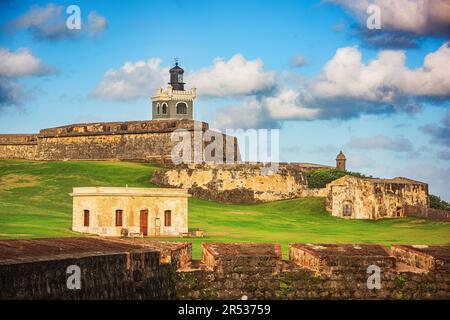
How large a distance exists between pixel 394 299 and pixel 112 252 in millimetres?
6486

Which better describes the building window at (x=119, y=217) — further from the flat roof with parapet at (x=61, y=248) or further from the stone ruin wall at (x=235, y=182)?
the stone ruin wall at (x=235, y=182)

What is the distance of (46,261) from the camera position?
15523mm

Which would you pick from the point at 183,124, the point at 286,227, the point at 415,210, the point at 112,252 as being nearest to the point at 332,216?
the point at 415,210

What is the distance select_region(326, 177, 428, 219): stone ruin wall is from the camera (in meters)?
65.2

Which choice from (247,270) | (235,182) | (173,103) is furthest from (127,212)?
(173,103)

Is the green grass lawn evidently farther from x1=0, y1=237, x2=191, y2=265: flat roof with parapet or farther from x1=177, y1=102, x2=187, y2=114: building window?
x1=177, y1=102, x2=187, y2=114: building window

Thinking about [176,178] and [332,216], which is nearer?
[332,216]

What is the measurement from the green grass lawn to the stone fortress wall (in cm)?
1015

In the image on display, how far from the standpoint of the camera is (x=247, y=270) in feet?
67.6

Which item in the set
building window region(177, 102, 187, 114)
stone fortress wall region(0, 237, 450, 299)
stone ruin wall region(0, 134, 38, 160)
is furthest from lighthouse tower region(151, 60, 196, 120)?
stone fortress wall region(0, 237, 450, 299)

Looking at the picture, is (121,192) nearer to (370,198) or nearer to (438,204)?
(370,198)
